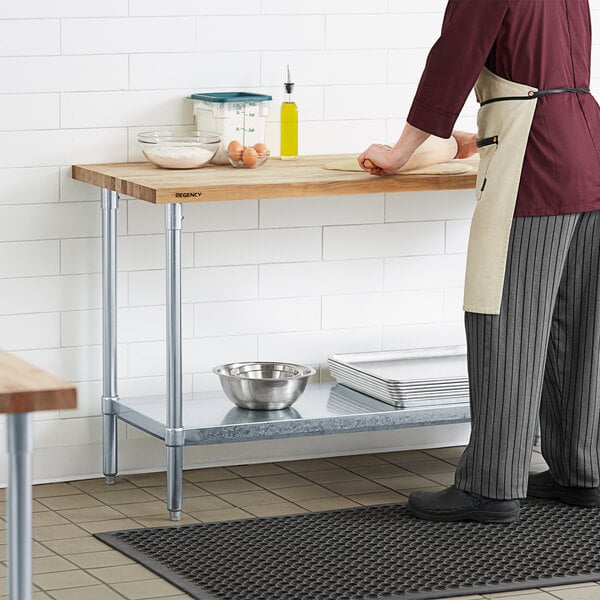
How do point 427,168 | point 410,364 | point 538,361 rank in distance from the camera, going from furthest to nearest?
point 410,364 < point 427,168 < point 538,361

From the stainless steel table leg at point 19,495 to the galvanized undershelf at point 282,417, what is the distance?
70.9 inches

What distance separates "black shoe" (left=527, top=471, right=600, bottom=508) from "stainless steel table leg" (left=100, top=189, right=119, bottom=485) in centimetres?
129

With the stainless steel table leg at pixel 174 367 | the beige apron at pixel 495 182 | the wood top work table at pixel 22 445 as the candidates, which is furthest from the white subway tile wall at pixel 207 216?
the wood top work table at pixel 22 445

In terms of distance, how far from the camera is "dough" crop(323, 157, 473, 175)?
13.2 feet

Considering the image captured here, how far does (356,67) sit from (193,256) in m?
0.82

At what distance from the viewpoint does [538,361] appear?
3.79 meters

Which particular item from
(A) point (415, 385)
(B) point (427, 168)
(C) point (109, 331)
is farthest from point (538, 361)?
(C) point (109, 331)

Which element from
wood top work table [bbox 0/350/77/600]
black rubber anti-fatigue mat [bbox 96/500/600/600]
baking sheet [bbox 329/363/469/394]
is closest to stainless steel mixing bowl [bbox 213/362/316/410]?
baking sheet [bbox 329/363/469/394]

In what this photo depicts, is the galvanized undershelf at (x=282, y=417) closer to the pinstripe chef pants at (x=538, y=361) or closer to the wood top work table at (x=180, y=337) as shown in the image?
the wood top work table at (x=180, y=337)

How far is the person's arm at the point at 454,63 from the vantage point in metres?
3.59

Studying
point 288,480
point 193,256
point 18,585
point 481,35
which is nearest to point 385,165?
point 481,35

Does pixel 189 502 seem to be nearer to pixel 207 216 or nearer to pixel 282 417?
pixel 282 417

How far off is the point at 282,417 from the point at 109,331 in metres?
0.59

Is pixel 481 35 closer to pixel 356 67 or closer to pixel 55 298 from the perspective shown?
pixel 356 67
